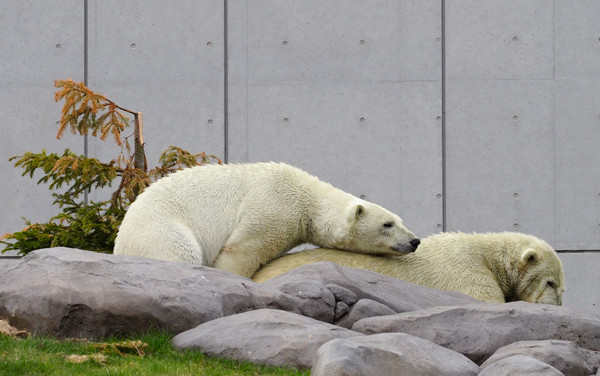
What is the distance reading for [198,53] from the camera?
11.1 meters

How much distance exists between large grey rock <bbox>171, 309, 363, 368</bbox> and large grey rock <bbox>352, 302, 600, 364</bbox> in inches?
15.7

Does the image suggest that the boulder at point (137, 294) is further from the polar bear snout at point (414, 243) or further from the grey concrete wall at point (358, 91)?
the grey concrete wall at point (358, 91)

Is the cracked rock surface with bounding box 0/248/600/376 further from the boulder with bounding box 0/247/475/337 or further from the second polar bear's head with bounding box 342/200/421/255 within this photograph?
the second polar bear's head with bounding box 342/200/421/255

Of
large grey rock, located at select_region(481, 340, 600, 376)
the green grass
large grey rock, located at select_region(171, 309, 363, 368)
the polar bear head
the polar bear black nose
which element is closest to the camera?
the green grass

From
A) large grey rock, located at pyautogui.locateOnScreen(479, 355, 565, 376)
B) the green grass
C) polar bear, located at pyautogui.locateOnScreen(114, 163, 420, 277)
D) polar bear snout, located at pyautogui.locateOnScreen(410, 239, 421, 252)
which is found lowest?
the green grass

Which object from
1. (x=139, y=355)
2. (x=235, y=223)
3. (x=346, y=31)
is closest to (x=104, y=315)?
(x=139, y=355)

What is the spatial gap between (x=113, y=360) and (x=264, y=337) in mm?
809

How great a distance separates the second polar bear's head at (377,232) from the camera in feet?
22.8

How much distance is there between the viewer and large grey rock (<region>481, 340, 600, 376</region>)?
4504 millimetres

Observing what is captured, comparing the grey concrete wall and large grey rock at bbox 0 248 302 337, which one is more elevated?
the grey concrete wall

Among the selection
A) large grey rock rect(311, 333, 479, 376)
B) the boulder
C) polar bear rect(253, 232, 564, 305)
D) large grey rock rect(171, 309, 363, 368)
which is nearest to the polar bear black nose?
polar bear rect(253, 232, 564, 305)

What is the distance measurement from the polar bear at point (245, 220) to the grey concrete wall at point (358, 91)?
12.6ft

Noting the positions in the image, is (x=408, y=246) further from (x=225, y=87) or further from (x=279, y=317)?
(x=225, y=87)

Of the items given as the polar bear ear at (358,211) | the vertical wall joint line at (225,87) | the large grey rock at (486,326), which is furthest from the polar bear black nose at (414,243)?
the vertical wall joint line at (225,87)
